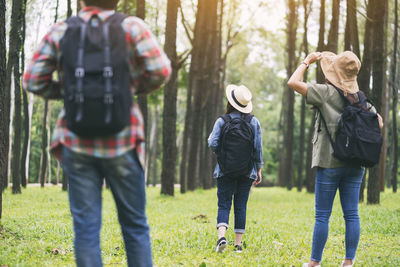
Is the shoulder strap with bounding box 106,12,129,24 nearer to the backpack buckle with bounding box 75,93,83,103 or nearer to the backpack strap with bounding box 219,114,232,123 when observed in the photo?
the backpack buckle with bounding box 75,93,83,103

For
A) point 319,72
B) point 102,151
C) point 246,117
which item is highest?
point 319,72

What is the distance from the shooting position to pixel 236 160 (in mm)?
6285

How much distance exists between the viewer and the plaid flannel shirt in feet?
10.4

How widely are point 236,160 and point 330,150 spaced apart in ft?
5.35

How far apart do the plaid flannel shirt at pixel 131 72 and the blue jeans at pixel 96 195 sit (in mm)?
69

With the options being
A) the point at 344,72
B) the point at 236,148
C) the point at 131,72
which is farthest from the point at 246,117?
the point at 131,72

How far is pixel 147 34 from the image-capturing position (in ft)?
10.7

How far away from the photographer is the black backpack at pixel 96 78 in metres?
3.01

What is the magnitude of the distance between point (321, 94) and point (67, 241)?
3992mm

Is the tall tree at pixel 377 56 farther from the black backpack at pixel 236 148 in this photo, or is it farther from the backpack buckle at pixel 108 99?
the backpack buckle at pixel 108 99

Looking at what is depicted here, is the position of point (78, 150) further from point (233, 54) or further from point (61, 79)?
point (233, 54)

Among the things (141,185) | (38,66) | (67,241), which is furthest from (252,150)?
(38,66)

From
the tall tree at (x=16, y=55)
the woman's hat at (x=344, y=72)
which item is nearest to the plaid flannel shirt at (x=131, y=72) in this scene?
the woman's hat at (x=344, y=72)

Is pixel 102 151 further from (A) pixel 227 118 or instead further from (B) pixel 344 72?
(A) pixel 227 118
